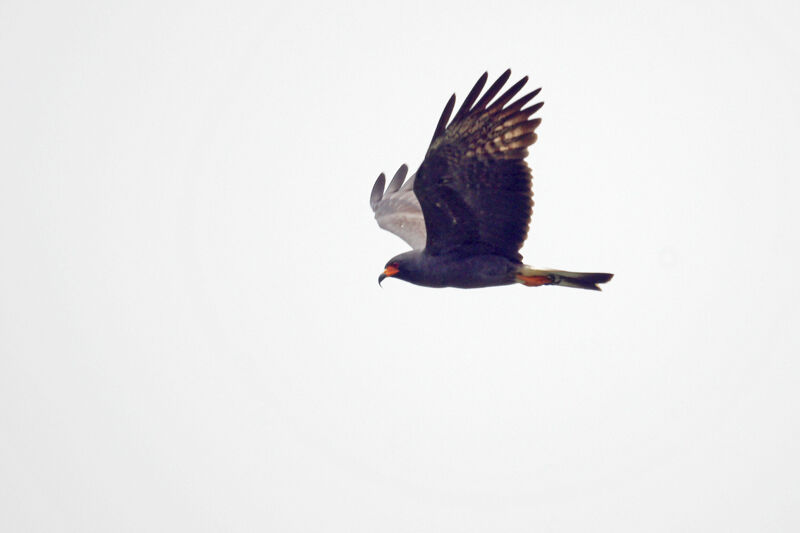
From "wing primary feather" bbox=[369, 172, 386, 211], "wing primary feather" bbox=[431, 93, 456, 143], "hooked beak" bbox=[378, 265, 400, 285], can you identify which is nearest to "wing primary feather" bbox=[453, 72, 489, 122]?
"wing primary feather" bbox=[431, 93, 456, 143]

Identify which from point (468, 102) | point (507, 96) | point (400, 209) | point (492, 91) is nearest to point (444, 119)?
point (468, 102)

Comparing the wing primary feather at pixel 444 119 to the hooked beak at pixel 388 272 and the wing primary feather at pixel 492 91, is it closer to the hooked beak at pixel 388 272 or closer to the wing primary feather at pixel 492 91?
the wing primary feather at pixel 492 91

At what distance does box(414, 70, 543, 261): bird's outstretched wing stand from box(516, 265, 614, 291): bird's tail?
0.31 meters

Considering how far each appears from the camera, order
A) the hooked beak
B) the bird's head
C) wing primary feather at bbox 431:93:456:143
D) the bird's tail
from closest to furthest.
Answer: wing primary feather at bbox 431:93:456:143 → the bird's tail → the bird's head → the hooked beak

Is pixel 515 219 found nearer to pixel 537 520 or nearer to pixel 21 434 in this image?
pixel 537 520

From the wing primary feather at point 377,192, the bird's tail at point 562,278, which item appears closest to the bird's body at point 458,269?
the bird's tail at point 562,278

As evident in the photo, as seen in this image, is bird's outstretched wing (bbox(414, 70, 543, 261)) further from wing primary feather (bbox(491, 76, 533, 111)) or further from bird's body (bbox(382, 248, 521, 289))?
A: bird's body (bbox(382, 248, 521, 289))

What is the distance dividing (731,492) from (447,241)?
2952 inches

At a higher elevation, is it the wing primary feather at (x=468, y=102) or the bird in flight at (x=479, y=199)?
the wing primary feather at (x=468, y=102)

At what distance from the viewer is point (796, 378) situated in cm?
11681

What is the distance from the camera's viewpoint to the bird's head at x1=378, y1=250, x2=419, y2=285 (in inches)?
482

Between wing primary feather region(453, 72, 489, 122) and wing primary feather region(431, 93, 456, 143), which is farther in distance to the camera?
wing primary feather region(453, 72, 489, 122)

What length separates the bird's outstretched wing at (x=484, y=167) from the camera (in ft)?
35.9

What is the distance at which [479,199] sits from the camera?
11.3m
